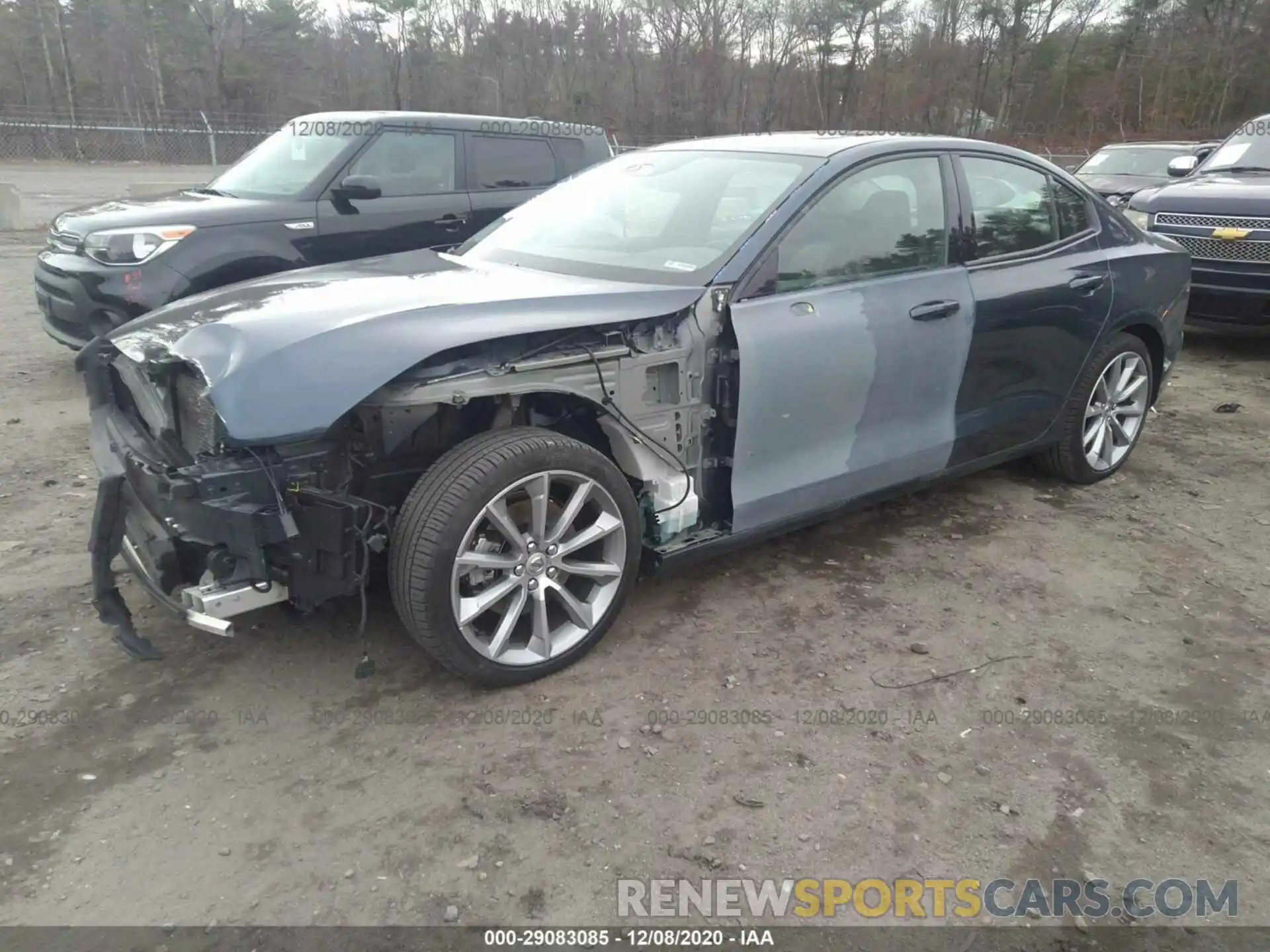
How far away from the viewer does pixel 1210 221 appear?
7398 millimetres

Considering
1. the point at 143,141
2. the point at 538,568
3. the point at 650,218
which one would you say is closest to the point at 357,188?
the point at 650,218

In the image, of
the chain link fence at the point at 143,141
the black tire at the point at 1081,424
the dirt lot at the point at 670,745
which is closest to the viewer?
the dirt lot at the point at 670,745

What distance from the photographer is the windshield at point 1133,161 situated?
12.6 m

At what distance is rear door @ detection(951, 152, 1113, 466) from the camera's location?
389cm

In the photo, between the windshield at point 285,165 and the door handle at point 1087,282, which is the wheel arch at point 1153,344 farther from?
the windshield at point 285,165

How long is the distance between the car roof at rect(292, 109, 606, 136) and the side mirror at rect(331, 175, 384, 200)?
622mm

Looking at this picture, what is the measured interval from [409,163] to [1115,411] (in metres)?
4.96

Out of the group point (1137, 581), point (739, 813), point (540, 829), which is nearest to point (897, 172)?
point (1137, 581)

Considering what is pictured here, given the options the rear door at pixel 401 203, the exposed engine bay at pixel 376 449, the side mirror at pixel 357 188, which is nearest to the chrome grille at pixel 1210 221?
the rear door at pixel 401 203

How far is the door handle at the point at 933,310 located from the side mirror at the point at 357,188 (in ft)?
13.3

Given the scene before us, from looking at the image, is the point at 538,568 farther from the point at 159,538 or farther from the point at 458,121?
the point at 458,121

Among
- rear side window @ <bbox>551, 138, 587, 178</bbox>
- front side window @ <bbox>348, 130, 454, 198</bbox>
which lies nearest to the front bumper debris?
front side window @ <bbox>348, 130, 454, 198</bbox>

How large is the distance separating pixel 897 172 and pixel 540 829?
112 inches

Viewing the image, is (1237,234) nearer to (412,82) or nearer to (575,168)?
(575,168)
